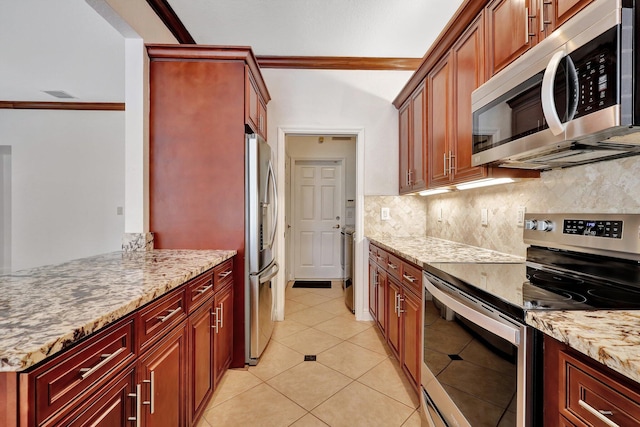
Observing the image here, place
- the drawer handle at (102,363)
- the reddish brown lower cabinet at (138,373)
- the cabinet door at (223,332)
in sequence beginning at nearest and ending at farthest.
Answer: the reddish brown lower cabinet at (138,373) < the drawer handle at (102,363) < the cabinet door at (223,332)

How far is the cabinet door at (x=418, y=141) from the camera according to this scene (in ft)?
8.04

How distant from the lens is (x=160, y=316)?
1201mm

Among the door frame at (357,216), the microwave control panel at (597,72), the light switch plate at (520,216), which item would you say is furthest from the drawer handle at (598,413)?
the door frame at (357,216)

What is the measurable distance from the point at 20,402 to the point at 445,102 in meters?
2.37

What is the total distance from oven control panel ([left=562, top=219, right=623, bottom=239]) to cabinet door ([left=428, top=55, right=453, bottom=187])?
2.65 feet

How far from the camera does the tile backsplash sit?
1.21 metres

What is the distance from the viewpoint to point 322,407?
180cm

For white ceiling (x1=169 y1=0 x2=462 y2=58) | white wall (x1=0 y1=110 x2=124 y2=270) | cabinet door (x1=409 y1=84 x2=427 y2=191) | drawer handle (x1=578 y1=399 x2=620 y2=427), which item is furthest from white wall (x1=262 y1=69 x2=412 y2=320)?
white wall (x1=0 y1=110 x2=124 y2=270)

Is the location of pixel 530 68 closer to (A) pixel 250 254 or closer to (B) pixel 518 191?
(B) pixel 518 191

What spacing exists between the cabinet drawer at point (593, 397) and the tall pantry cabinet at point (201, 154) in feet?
6.24

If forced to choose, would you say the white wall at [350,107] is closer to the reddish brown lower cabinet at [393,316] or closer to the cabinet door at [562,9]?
the reddish brown lower cabinet at [393,316]

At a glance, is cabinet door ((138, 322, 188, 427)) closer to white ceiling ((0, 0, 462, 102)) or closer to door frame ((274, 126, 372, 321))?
door frame ((274, 126, 372, 321))

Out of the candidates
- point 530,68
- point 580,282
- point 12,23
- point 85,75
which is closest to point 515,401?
point 580,282

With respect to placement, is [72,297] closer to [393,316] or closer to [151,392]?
[151,392]
